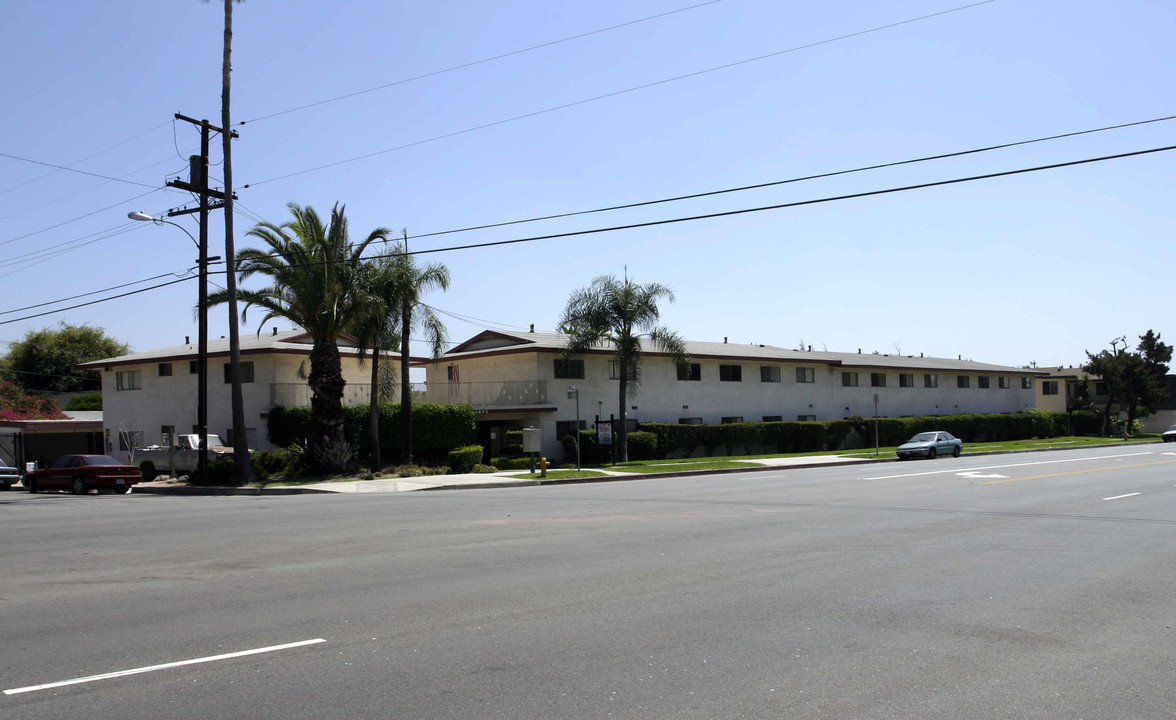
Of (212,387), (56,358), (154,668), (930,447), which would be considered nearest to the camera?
(154,668)

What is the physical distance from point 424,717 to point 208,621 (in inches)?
138

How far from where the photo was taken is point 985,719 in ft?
17.6

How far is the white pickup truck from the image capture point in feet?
112

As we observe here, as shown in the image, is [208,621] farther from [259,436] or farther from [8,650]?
→ [259,436]

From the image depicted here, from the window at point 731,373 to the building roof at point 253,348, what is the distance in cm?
1568

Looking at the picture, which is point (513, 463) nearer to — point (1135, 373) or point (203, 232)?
point (203, 232)

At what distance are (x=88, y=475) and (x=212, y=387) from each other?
979 cm

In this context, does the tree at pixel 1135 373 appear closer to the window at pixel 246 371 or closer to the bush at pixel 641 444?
the bush at pixel 641 444

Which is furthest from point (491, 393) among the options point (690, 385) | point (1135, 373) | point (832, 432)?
point (1135, 373)

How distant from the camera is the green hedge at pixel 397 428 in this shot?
3622 centimetres

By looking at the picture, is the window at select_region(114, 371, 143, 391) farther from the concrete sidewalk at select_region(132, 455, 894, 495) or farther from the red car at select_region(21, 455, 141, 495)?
the red car at select_region(21, 455, 141, 495)

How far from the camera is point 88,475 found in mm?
31000

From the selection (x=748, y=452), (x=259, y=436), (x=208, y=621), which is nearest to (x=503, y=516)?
(x=208, y=621)

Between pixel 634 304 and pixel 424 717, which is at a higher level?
pixel 634 304
